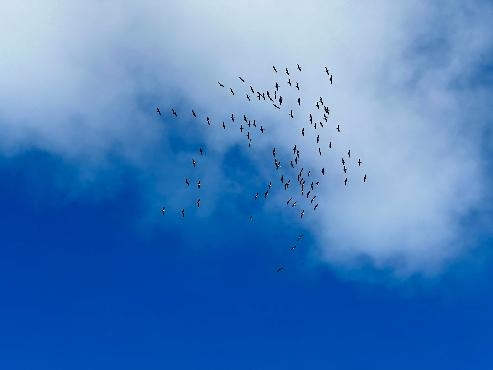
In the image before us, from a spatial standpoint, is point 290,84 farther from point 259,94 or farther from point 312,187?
point 312,187

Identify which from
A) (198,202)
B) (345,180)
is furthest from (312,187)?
(198,202)

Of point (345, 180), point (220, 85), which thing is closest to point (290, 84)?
point (220, 85)

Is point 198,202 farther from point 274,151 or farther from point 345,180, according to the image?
point 345,180

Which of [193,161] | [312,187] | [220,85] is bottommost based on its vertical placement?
[312,187]

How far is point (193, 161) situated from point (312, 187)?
51.8 ft

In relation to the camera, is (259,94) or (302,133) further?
(259,94)

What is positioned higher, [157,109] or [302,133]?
[157,109]

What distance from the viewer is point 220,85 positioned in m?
73.9

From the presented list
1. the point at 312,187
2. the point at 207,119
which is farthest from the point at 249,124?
the point at 312,187

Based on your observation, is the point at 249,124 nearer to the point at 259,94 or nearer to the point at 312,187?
the point at 259,94

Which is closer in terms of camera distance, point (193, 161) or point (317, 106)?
point (317, 106)

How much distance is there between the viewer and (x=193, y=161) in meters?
75.6

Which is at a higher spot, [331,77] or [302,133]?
[331,77]

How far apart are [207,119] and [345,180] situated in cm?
1967
